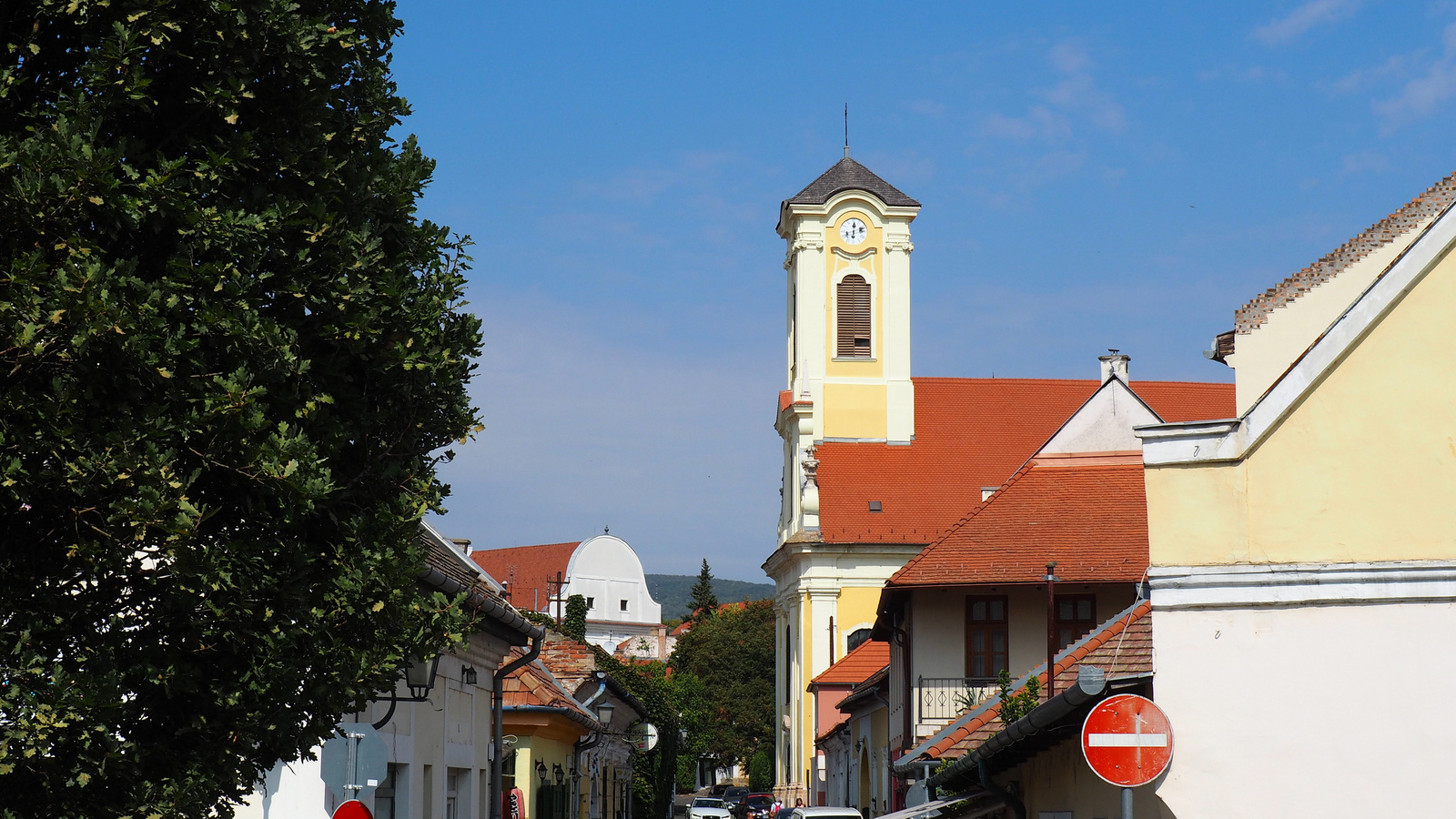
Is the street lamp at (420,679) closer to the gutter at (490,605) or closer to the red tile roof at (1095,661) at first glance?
the gutter at (490,605)

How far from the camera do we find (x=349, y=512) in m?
7.31

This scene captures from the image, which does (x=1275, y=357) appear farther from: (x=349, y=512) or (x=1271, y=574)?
(x=349, y=512)

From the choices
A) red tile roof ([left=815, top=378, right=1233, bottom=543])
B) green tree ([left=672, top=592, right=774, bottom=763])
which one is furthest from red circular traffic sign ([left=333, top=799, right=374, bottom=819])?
green tree ([left=672, top=592, right=774, bottom=763])

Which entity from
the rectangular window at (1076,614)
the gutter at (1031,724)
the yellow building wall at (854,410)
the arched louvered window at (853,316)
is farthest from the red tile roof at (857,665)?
the gutter at (1031,724)

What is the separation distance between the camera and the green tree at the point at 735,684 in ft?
283

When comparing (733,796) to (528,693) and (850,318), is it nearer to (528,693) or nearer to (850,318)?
(850,318)

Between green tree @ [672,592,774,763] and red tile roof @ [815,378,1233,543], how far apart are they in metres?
34.1

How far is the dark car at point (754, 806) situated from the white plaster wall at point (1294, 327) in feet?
129

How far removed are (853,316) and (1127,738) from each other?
4620 centimetres

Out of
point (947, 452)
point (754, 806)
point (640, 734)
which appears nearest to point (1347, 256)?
point (640, 734)

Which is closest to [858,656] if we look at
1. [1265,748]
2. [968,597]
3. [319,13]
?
[968,597]

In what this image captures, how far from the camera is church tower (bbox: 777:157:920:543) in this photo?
177 ft

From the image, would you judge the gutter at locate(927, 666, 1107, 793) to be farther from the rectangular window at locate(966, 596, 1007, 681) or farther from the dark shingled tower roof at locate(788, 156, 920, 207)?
the dark shingled tower roof at locate(788, 156, 920, 207)

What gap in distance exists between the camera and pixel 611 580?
13225cm
